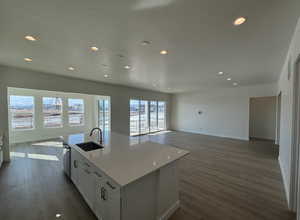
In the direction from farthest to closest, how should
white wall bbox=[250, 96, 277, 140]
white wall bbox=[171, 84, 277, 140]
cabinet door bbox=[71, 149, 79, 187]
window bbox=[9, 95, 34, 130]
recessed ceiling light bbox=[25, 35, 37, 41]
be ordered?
white wall bbox=[250, 96, 277, 140], white wall bbox=[171, 84, 277, 140], window bbox=[9, 95, 34, 130], cabinet door bbox=[71, 149, 79, 187], recessed ceiling light bbox=[25, 35, 37, 41]

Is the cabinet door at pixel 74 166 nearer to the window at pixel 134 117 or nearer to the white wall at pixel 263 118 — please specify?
the window at pixel 134 117

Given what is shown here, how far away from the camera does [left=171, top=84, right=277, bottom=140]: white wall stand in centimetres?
653

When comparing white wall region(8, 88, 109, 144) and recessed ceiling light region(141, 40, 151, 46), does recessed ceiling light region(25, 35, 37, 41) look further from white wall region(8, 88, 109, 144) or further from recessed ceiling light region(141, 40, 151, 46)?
white wall region(8, 88, 109, 144)

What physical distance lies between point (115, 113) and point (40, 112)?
3638 millimetres

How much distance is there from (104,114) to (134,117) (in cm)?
164

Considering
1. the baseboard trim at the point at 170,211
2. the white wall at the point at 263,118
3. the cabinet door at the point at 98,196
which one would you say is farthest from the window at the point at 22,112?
the white wall at the point at 263,118

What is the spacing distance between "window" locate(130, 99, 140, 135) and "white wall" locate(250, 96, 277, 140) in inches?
242

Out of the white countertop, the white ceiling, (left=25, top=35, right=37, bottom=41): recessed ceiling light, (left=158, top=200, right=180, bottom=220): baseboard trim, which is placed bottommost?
(left=158, top=200, right=180, bottom=220): baseboard trim

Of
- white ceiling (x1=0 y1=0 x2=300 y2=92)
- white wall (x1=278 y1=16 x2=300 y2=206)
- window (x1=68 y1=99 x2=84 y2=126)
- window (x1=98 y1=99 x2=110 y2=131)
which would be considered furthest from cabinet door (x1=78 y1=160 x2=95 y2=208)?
window (x1=68 y1=99 x2=84 y2=126)

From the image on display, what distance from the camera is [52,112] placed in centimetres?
684

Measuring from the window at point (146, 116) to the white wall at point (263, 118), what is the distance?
5200mm

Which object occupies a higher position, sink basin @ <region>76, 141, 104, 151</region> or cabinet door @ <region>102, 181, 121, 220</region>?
sink basin @ <region>76, 141, 104, 151</region>

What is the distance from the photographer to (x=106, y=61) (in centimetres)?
328

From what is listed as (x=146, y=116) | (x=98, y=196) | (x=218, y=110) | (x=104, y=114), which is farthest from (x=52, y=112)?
(x=218, y=110)
